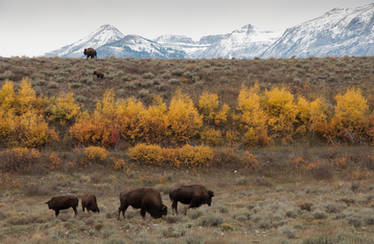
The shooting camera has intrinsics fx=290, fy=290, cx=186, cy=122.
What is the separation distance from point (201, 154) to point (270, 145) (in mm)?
6990

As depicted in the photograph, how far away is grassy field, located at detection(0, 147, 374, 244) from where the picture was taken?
8.12 meters

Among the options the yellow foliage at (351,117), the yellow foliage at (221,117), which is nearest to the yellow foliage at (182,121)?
the yellow foliage at (221,117)

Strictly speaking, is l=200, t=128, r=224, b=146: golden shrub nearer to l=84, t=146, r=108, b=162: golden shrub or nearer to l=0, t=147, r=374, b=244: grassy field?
l=0, t=147, r=374, b=244: grassy field

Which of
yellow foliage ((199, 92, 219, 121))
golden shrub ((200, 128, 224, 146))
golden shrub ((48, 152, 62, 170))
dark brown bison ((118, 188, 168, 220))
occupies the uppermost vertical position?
yellow foliage ((199, 92, 219, 121))

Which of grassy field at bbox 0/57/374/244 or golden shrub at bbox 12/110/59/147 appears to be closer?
grassy field at bbox 0/57/374/244

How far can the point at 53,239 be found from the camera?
797cm

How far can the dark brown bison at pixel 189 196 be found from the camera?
10.5 m

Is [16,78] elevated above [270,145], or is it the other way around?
[16,78]

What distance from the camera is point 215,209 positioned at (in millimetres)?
11164

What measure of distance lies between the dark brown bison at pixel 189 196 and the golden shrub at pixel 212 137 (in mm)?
14232

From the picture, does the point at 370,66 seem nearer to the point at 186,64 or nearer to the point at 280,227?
the point at 186,64

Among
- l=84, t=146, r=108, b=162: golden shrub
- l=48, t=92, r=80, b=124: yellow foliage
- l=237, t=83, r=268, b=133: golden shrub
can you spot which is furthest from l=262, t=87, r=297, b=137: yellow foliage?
l=48, t=92, r=80, b=124: yellow foliage

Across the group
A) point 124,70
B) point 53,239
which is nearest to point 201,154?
point 53,239

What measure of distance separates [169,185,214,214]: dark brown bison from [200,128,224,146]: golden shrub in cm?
1423
